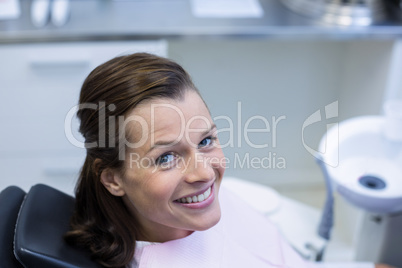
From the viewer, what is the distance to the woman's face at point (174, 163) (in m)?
0.80

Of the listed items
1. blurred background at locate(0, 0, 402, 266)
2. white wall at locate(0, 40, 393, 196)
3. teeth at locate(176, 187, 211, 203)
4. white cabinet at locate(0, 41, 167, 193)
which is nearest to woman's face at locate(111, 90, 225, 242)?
teeth at locate(176, 187, 211, 203)

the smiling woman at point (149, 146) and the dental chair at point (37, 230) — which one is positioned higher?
the smiling woman at point (149, 146)

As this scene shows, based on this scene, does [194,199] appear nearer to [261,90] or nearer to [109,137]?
[109,137]

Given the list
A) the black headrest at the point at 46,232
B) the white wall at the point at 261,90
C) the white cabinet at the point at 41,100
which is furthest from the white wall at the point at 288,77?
the black headrest at the point at 46,232

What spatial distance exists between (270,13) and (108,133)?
1282 millimetres

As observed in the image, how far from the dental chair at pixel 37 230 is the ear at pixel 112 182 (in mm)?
120

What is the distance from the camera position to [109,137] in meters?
0.81

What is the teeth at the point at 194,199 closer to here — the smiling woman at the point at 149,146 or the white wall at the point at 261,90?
the smiling woman at the point at 149,146

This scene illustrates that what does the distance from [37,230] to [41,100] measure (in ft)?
3.52

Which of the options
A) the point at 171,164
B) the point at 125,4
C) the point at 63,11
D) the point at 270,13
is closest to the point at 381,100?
the point at 270,13

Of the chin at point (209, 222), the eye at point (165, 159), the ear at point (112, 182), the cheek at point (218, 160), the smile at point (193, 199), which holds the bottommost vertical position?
the chin at point (209, 222)

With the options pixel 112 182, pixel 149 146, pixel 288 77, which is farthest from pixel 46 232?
pixel 288 77

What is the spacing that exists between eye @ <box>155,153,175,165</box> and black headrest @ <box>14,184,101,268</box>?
213 mm

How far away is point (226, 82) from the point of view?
83.5 inches
